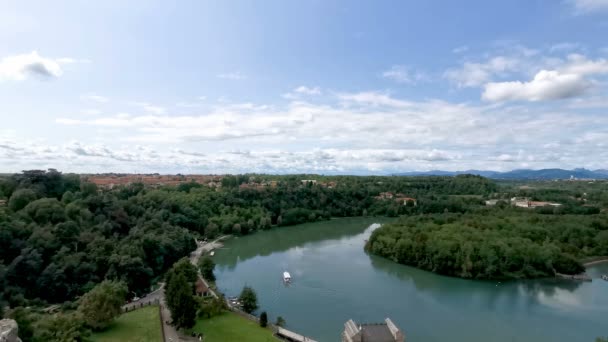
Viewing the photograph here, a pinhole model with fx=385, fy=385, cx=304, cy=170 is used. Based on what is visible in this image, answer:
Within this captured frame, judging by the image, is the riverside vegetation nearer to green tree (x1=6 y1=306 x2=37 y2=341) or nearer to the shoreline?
green tree (x1=6 y1=306 x2=37 y2=341)

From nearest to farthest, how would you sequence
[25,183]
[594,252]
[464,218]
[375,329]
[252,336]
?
[375,329] < [252,336] < [25,183] < [594,252] < [464,218]

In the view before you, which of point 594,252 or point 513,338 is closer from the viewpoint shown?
point 513,338

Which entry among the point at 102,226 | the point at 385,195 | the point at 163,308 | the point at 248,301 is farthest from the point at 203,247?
the point at 385,195

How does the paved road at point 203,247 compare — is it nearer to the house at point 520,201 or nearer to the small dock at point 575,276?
the small dock at point 575,276

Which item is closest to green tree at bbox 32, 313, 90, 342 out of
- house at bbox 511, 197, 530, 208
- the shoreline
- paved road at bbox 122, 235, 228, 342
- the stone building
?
the stone building

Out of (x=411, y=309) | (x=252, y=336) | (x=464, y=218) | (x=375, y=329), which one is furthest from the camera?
(x=464, y=218)

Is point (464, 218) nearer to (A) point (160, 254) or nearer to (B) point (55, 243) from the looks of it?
(A) point (160, 254)

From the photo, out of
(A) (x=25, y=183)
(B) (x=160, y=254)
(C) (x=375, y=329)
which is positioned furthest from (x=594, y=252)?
(A) (x=25, y=183)

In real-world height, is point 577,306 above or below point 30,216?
below
